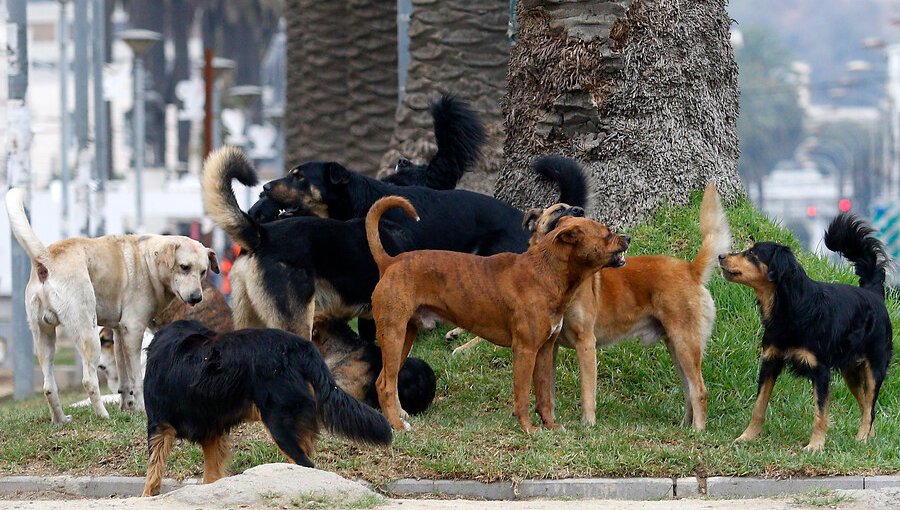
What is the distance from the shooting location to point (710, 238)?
876 cm

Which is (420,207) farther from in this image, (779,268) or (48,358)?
(779,268)

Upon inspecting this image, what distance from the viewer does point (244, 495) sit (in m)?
6.69

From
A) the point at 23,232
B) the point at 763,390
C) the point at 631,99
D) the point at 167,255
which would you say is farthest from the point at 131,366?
the point at 631,99

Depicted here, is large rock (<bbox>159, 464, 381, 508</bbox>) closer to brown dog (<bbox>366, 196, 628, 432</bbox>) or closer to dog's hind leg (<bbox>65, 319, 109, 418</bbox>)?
brown dog (<bbox>366, 196, 628, 432</bbox>)

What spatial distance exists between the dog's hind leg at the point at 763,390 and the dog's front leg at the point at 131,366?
14.1ft

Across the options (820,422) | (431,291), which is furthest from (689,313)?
(431,291)

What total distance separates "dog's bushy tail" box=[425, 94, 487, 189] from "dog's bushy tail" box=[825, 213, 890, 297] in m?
3.36

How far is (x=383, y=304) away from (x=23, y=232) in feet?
8.66

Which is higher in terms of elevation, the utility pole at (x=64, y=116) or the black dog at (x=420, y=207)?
the utility pole at (x=64, y=116)

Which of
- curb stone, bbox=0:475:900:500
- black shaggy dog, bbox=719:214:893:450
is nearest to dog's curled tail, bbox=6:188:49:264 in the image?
curb stone, bbox=0:475:900:500

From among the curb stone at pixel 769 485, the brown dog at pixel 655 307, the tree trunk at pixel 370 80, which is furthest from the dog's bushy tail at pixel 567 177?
the tree trunk at pixel 370 80

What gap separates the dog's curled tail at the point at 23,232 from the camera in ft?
30.0

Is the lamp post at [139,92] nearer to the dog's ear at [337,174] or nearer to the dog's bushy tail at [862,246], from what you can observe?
the dog's ear at [337,174]

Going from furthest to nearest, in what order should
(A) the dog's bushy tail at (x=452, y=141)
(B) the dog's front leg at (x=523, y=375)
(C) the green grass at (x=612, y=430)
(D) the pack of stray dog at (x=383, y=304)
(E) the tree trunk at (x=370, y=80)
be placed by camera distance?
1. (E) the tree trunk at (x=370, y=80)
2. (A) the dog's bushy tail at (x=452, y=141)
3. (B) the dog's front leg at (x=523, y=375)
4. (C) the green grass at (x=612, y=430)
5. (D) the pack of stray dog at (x=383, y=304)
